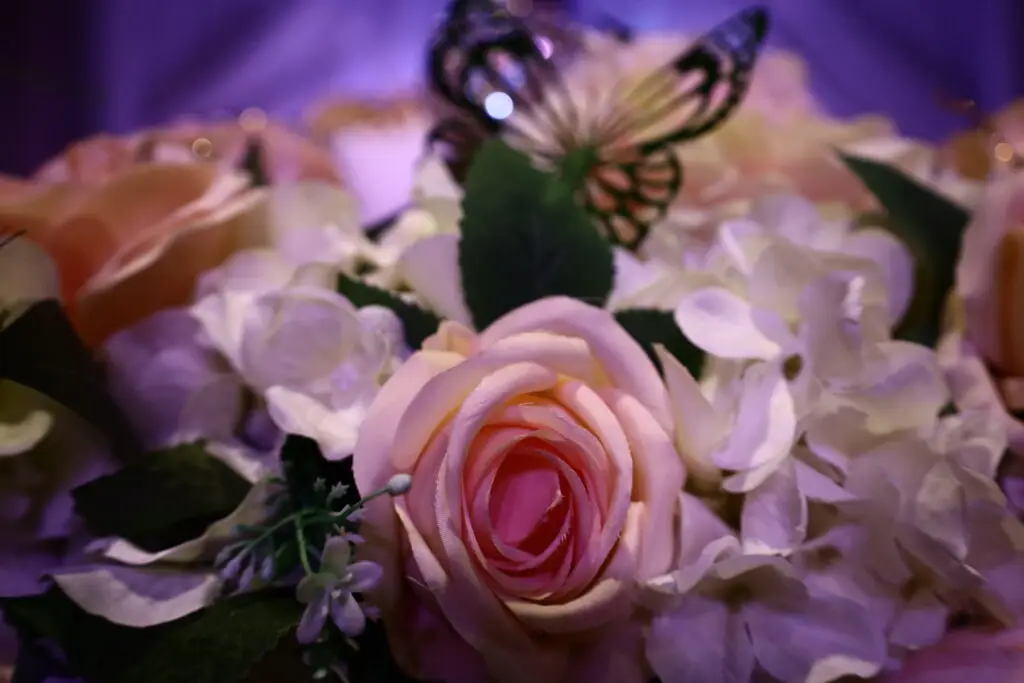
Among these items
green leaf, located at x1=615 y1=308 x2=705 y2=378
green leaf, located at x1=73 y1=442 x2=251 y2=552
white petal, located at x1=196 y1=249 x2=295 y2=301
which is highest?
white petal, located at x1=196 y1=249 x2=295 y2=301

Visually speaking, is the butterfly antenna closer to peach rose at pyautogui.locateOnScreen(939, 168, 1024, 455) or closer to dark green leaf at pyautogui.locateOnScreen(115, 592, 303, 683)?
peach rose at pyautogui.locateOnScreen(939, 168, 1024, 455)

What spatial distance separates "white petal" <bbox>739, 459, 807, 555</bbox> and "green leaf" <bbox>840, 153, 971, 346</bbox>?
0.15 metres

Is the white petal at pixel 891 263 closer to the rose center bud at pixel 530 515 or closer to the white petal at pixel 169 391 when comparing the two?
the rose center bud at pixel 530 515

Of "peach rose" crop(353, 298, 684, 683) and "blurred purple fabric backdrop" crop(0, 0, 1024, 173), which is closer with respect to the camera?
"peach rose" crop(353, 298, 684, 683)

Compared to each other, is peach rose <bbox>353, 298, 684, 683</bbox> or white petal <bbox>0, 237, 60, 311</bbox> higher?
white petal <bbox>0, 237, 60, 311</bbox>

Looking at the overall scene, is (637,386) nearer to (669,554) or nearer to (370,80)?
(669,554)

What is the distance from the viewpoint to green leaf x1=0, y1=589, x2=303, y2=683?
0.98 ft

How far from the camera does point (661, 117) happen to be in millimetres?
479

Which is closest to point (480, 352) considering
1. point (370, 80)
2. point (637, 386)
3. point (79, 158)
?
point (637, 386)

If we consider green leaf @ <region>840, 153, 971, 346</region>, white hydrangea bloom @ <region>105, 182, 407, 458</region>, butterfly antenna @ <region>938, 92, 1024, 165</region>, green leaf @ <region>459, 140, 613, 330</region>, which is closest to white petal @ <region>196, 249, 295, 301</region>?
white hydrangea bloom @ <region>105, 182, 407, 458</region>

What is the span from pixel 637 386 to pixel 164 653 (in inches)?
8.0

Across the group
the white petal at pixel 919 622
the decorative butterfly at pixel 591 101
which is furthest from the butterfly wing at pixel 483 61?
the white petal at pixel 919 622

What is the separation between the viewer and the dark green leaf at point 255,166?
0.54 meters

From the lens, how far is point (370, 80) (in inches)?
50.2
